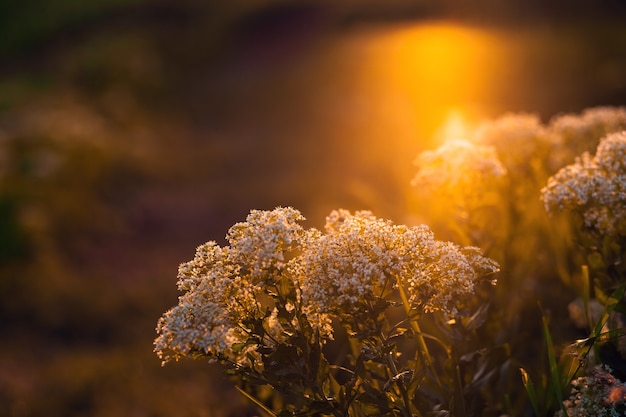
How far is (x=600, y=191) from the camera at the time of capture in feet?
10.4

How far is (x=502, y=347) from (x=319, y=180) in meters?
7.37

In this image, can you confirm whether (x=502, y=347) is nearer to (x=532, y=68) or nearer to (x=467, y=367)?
(x=467, y=367)

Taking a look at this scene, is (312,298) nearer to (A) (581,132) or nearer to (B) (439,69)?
(A) (581,132)

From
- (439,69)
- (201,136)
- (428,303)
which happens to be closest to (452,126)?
(428,303)

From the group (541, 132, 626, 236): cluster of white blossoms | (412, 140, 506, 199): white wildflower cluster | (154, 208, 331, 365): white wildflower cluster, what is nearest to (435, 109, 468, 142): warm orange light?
(412, 140, 506, 199): white wildflower cluster

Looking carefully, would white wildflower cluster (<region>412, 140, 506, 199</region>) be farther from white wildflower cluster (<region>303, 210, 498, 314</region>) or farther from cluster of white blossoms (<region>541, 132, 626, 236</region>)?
white wildflower cluster (<region>303, 210, 498, 314</region>)

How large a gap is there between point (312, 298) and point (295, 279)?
183mm

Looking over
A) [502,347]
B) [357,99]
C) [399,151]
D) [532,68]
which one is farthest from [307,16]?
[502,347]

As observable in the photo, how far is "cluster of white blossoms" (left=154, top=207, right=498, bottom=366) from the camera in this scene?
2.55 metres

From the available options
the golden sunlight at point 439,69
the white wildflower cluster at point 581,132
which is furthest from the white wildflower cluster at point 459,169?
the golden sunlight at point 439,69

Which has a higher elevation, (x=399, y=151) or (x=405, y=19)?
(x=405, y=19)

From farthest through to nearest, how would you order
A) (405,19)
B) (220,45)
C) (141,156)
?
(220,45) < (405,19) < (141,156)

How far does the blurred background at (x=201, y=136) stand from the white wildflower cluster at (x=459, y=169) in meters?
1.55

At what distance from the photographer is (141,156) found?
44.4 ft
